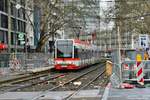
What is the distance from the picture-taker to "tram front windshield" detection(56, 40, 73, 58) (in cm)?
4722

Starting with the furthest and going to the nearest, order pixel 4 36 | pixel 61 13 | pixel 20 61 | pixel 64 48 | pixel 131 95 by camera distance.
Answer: pixel 4 36 → pixel 61 13 → pixel 20 61 → pixel 64 48 → pixel 131 95

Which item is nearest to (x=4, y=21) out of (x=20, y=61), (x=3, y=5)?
(x=3, y=5)

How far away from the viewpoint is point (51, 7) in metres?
66.6

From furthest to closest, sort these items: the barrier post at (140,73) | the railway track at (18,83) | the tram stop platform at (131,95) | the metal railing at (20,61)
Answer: the metal railing at (20,61)
the railway track at (18,83)
the barrier post at (140,73)
the tram stop platform at (131,95)

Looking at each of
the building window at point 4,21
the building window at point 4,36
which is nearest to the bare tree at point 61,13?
the building window at point 4,36

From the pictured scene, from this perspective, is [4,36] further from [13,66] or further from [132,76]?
[132,76]

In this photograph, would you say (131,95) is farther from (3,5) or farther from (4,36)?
(3,5)

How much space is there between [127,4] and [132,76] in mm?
40728

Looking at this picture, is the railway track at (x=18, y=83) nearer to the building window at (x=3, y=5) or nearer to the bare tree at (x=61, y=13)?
the bare tree at (x=61, y=13)

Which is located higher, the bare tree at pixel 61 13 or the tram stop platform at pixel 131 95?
the bare tree at pixel 61 13

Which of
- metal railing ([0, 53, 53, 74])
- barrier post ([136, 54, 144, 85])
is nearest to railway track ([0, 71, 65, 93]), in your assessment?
barrier post ([136, 54, 144, 85])

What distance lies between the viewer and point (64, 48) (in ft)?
155

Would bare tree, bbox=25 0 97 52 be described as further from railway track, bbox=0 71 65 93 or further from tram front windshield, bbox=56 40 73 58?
railway track, bbox=0 71 65 93

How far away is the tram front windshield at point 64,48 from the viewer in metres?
47.2
